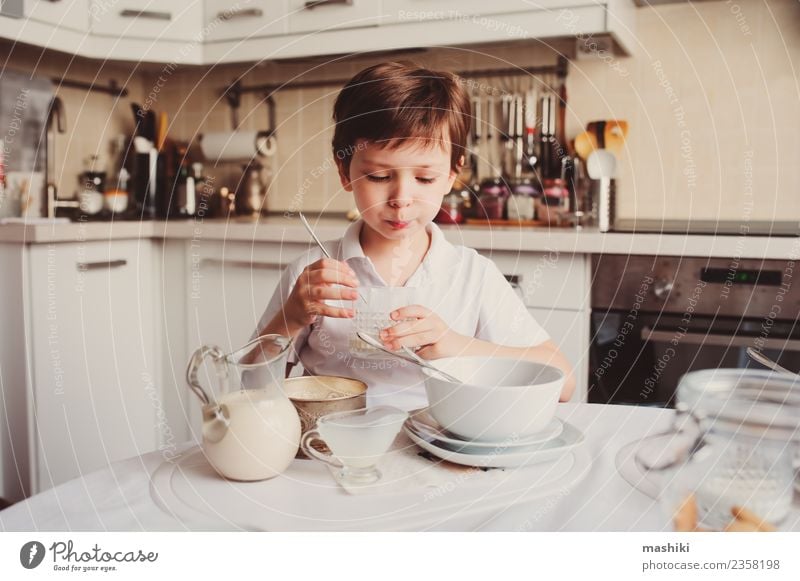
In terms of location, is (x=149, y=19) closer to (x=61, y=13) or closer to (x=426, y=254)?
(x=61, y=13)

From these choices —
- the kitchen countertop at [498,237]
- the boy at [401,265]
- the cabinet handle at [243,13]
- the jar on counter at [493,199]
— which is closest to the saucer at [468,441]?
the boy at [401,265]

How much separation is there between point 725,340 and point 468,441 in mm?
665

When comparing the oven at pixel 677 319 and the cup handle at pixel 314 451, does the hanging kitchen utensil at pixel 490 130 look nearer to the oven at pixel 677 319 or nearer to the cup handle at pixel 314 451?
the oven at pixel 677 319

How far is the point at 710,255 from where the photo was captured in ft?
3.08

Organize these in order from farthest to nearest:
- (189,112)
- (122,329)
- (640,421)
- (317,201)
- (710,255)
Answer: (189,112) < (317,201) < (122,329) < (710,255) < (640,421)

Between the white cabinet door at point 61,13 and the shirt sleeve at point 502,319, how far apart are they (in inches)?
35.8

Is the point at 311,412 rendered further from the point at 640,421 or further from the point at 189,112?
the point at 189,112

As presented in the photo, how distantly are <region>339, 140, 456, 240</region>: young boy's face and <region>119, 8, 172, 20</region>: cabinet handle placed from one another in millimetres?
671

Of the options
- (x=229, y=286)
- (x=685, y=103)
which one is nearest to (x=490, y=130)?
(x=685, y=103)

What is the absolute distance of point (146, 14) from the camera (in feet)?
4.01

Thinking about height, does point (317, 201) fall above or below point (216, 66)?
below
